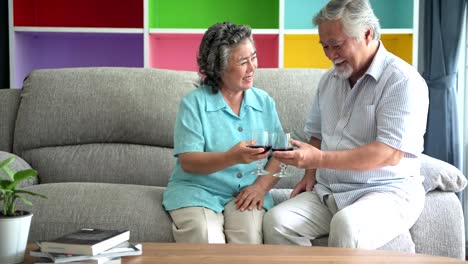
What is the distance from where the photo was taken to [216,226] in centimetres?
246

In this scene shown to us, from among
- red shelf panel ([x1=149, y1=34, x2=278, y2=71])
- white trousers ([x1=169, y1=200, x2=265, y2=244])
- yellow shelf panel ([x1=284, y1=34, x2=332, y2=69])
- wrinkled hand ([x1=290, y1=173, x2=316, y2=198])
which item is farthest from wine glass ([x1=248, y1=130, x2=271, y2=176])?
yellow shelf panel ([x1=284, y1=34, x2=332, y2=69])

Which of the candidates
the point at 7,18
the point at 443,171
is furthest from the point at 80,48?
the point at 443,171

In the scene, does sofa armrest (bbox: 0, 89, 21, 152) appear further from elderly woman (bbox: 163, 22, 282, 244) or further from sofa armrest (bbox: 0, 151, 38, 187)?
elderly woman (bbox: 163, 22, 282, 244)

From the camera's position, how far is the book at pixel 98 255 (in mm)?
1779

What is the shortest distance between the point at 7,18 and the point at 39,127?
1.51m

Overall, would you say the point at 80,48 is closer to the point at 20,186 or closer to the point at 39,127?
the point at 39,127

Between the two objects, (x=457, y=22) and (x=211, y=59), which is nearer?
(x=211, y=59)

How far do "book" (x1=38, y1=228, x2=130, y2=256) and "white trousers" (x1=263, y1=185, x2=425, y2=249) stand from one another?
72cm

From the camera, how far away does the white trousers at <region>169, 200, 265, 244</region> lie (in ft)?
7.94

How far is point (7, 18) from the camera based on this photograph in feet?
14.4

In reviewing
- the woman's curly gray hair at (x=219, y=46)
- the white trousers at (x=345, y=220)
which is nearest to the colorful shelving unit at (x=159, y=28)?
the woman's curly gray hair at (x=219, y=46)

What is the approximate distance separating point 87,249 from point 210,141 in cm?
92

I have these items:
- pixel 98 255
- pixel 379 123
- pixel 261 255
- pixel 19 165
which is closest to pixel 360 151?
pixel 379 123

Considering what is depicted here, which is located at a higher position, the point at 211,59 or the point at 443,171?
the point at 211,59
